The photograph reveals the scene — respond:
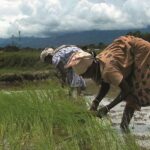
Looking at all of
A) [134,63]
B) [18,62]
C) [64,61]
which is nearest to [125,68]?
[134,63]

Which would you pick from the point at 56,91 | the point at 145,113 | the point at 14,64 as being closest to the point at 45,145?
the point at 56,91

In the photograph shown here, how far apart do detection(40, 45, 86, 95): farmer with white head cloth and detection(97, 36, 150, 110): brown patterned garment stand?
2473 mm

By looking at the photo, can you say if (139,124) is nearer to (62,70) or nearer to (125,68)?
(62,70)

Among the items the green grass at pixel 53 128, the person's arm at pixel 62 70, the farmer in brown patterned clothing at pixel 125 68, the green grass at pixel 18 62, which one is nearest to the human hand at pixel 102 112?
the green grass at pixel 53 128

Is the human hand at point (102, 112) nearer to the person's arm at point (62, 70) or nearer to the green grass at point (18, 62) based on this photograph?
the person's arm at point (62, 70)

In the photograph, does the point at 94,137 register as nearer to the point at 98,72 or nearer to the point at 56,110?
the point at 56,110

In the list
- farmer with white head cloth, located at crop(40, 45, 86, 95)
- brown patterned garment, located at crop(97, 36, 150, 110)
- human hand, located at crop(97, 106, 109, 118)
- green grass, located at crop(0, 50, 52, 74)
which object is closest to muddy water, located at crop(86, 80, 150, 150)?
human hand, located at crop(97, 106, 109, 118)

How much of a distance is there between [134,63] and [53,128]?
4.65 ft

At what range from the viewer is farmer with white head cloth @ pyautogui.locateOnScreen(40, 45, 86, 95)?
30.5ft

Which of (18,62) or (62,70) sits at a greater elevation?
(62,70)

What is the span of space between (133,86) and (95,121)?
5.05ft

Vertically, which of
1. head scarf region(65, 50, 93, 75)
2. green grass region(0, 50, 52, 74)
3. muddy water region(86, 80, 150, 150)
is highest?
head scarf region(65, 50, 93, 75)

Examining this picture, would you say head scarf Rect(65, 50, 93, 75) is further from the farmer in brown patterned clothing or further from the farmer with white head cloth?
the farmer with white head cloth

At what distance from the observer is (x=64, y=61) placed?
9289mm
